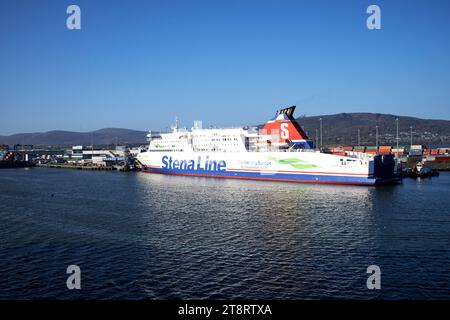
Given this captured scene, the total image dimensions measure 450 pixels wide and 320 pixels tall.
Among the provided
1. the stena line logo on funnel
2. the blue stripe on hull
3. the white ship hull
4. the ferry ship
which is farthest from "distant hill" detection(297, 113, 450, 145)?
the blue stripe on hull

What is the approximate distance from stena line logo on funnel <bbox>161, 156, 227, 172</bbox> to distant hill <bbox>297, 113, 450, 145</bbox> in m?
102

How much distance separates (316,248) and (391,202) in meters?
10.0

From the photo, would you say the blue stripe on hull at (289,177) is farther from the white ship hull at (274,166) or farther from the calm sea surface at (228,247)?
the calm sea surface at (228,247)

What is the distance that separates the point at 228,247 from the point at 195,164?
81.6ft

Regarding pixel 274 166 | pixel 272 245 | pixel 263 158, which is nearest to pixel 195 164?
pixel 263 158

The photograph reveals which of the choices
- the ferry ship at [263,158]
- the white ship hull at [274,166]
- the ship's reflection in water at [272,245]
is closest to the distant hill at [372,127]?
the ferry ship at [263,158]

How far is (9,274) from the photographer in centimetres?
1018

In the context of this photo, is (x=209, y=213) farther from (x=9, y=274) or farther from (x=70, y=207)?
(x=9, y=274)

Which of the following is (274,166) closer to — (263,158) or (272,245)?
(263,158)

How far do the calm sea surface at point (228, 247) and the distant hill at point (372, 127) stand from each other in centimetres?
11937

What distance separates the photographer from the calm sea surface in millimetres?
9281

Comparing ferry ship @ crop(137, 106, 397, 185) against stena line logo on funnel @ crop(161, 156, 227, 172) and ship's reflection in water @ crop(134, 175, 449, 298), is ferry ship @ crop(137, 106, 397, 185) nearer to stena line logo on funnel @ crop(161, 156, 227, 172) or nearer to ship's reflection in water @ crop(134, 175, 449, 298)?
stena line logo on funnel @ crop(161, 156, 227, 172)

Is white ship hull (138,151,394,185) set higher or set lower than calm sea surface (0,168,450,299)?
higher
